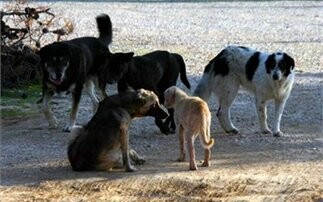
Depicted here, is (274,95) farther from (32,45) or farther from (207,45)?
(207,45)

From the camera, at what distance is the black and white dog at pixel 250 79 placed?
11898 millimetres

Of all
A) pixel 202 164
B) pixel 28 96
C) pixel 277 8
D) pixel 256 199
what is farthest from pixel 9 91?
pixel 277 8

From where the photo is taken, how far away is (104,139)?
9.34m

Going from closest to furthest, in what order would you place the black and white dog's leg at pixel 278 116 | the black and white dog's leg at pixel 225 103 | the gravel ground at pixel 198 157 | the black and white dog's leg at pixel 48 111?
1. the gravel ground at pixel 198 157
2. the black and white dog's leg at pixel 278 116
3. the black and white dog's leg at pixel 225 103
4. the black and white dog's leg at pixel 48 111

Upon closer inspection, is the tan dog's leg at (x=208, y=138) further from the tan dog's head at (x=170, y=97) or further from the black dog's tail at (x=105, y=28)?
the black dog's tail at (x=105, y=28)

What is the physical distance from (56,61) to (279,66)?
9.68 feet

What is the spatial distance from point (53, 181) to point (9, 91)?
20.1 ft

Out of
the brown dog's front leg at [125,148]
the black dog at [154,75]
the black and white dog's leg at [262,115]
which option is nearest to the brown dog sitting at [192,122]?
the brown dog's front leg at [125,148]

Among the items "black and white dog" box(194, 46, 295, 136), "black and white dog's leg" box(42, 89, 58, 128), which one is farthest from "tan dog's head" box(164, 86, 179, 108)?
"black and white dog's leg" box(42, 89, 58, 128)

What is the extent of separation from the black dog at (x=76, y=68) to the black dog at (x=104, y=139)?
7.22 feet

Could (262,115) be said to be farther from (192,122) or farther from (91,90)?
(192,122)

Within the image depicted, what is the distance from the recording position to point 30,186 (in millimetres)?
8875

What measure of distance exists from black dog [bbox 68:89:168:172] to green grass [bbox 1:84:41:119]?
3.75 m

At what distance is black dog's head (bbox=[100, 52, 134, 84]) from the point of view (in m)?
11.8
